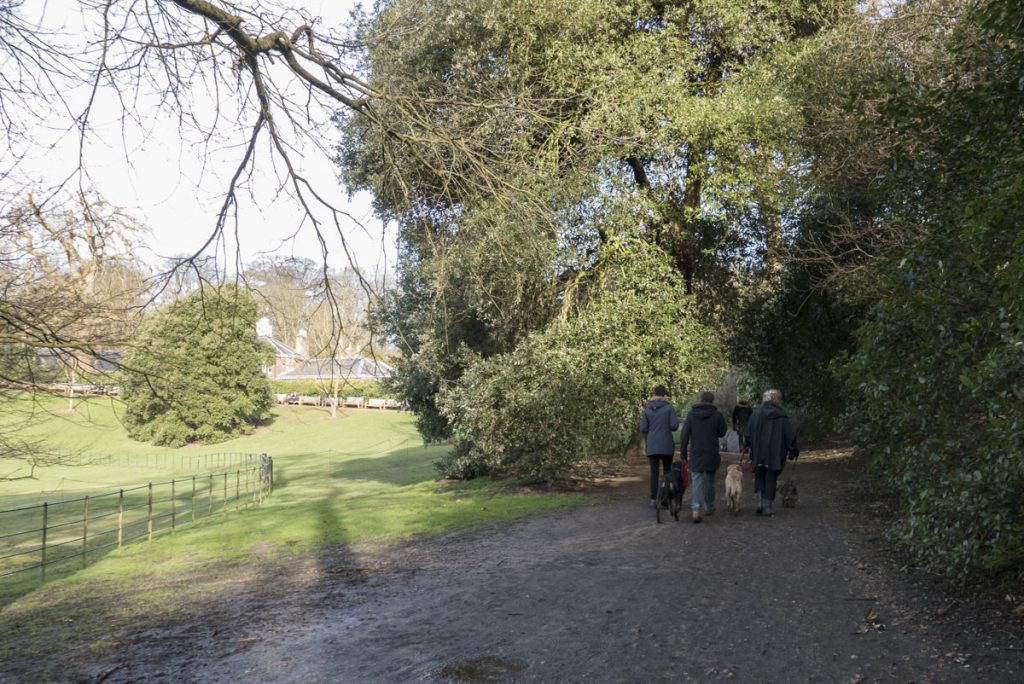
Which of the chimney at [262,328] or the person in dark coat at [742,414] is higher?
the chimney at [262,328]

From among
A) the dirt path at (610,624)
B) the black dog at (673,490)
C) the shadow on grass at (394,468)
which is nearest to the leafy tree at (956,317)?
the dirt path at (610,624)

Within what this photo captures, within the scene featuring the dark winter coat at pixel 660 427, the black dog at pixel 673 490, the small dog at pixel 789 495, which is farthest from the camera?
the small dog at pixel 789 495

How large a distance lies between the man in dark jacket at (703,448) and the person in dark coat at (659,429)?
283mm

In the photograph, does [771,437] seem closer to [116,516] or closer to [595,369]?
[595,369]

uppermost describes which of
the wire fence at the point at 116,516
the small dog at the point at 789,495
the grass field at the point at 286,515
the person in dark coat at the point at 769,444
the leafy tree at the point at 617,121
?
the leafy tree at the point at 617,121

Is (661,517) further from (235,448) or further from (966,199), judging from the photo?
(235,448)

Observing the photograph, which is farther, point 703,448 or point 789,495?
point 789,495

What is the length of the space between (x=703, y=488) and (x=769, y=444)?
1.12 m

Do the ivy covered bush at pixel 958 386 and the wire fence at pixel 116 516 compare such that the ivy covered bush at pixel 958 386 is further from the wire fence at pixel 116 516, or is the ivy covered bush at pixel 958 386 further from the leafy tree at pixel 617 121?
the wire fence at pixel 116 516

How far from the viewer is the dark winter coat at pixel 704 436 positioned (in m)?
11.4

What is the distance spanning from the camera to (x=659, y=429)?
12094 mm

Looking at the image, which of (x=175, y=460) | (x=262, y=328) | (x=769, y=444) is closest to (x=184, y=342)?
(x=262, y=328)

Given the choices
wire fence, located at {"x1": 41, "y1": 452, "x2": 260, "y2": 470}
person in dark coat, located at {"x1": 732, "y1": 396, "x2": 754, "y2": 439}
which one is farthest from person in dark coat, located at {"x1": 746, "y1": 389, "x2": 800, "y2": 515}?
wire fence, located at {"x1": 41, "y1": 452, "x2": 260, "y2": 470}

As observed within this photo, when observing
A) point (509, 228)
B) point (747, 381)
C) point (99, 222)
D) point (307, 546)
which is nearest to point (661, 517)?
point (307, 546)
